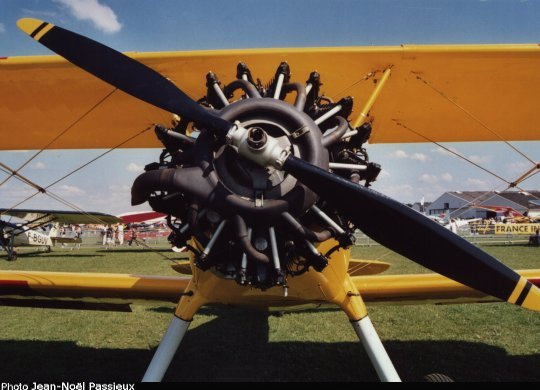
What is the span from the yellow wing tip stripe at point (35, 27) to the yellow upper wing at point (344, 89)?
103cm

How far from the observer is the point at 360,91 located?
4793 millimetres

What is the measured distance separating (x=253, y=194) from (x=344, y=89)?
2668mm

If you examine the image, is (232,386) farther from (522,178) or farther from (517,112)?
(517,112)

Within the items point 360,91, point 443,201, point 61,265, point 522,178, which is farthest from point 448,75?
point 443,201

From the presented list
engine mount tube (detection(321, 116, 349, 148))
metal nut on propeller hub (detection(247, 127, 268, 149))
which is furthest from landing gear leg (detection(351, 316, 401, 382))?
metal nut on propeller hub (detection(247, 127, 268, 149))

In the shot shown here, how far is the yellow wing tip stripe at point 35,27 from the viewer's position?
9.77 ft

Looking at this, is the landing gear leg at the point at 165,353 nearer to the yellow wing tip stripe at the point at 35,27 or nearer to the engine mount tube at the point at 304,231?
the engine mount tube at the point at 304,231

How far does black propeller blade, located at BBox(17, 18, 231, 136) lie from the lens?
2664mm

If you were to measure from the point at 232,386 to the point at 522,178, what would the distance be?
12.5 ft

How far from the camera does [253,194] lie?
237cm

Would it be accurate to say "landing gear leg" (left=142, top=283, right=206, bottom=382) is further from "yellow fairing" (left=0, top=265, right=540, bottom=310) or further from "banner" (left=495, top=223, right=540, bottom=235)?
"banner" (left=495, top=223, right=540, bottom=235)

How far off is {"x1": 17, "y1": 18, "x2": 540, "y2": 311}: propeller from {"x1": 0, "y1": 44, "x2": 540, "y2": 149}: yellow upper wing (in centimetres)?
161

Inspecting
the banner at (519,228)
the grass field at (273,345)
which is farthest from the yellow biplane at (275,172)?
the banner at (519,228)

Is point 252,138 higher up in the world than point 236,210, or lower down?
higher up
